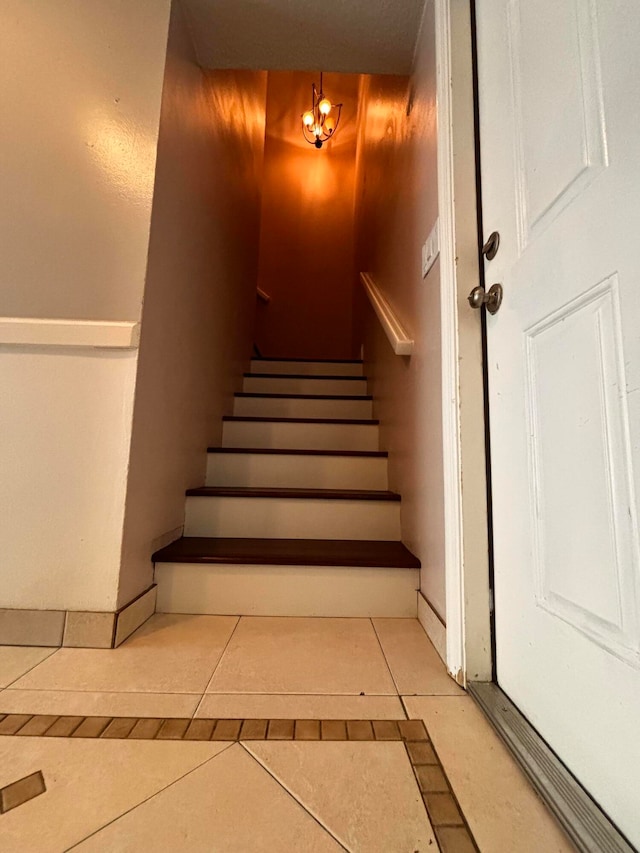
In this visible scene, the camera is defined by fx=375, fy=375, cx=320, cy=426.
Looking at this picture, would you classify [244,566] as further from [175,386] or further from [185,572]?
[175,386]

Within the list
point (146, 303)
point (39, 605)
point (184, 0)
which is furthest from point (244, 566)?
point (184, 0)

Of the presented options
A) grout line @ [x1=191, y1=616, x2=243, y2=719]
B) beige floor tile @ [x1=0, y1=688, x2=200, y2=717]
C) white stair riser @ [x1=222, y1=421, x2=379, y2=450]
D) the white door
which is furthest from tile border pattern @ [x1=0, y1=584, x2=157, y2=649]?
white stair riser @ [x1=222, y1=421, x2=379, y2=450]

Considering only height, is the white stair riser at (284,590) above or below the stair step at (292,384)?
below

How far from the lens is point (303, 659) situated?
0.96 m

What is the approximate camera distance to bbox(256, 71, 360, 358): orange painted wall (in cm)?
391

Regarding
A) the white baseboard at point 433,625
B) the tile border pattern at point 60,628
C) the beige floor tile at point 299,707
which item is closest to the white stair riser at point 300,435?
the white baseboard at point 433,625

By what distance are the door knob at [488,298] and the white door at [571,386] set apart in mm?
23

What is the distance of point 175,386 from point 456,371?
971 mm

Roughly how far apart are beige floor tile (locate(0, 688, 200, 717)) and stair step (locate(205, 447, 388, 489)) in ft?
3.35

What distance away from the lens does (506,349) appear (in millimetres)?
851

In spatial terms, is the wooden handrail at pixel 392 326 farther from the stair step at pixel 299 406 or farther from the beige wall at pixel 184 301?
the beige wall at pixel 184 301

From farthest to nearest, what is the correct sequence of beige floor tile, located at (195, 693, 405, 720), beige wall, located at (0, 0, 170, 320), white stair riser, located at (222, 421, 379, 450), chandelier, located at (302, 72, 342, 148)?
1. chandelier, located at (302, 72, 342, 148)
2. white stair riser, located at (222, 421, 379, 450)
3. beige wall, located at (0, 0, 170, 320)
4. beige floor tile, located at (195, 693, 405, 720)

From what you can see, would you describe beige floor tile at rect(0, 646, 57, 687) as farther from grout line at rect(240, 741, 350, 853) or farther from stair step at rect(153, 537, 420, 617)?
grout line at rect(240, 741, 350, 853)

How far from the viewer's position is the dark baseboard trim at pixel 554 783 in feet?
1.63
